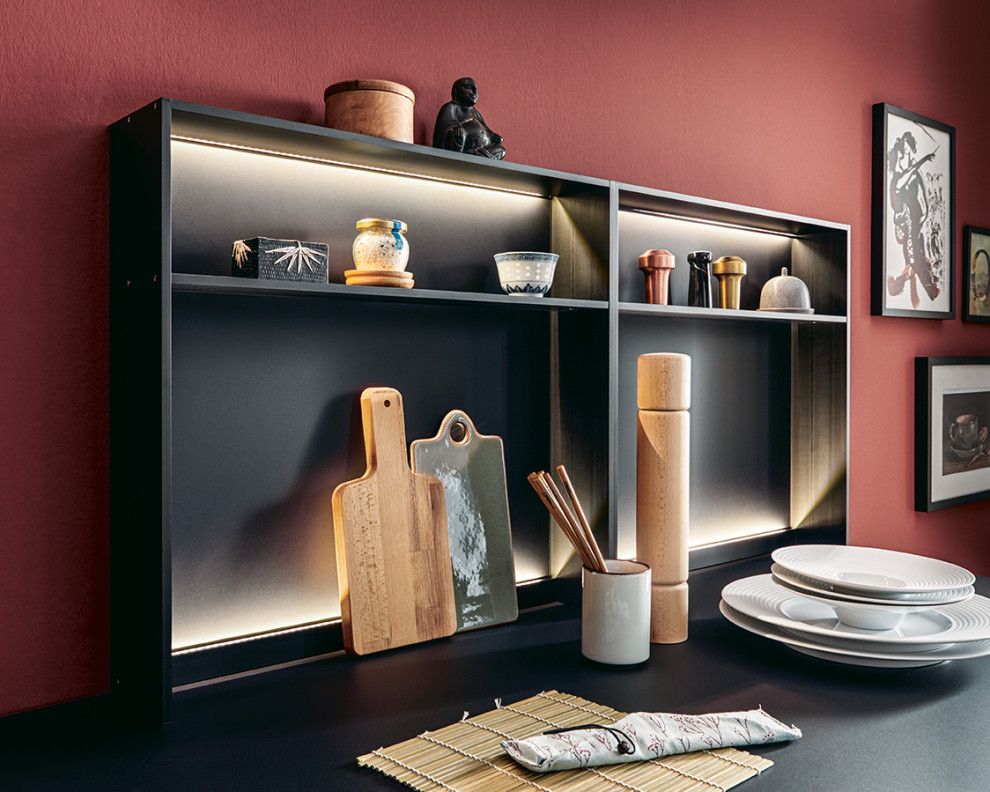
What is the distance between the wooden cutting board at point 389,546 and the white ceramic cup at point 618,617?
0.29 metres

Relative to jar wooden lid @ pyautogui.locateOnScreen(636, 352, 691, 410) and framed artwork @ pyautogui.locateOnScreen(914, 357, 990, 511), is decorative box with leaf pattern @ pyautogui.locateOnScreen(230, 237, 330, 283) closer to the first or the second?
jar wooden lid @ pyautogui.locateOnScreen(636, 352, 691, 410)

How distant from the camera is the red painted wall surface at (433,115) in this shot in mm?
1202

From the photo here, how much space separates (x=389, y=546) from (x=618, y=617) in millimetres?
416

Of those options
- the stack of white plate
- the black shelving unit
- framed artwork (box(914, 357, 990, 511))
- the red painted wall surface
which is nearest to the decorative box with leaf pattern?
the black shelving unit

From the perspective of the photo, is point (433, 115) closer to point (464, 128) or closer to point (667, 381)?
point (464, 128)

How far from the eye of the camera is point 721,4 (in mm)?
2182

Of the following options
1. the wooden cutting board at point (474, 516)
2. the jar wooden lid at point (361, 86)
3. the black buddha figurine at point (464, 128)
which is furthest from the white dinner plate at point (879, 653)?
the jar wooden lid at point (361, 86)

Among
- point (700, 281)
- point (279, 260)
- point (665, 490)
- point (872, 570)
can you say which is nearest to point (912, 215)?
point (700, 281)

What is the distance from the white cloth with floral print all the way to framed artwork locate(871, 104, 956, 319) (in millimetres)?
1897

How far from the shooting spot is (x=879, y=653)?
1.31m

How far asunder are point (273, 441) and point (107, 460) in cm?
27

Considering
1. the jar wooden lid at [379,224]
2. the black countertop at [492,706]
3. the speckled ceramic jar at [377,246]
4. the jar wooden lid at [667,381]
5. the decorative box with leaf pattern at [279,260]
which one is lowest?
the black countertop at [492,706]

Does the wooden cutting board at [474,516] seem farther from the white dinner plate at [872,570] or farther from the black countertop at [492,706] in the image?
the white dinner plate at [872,570]

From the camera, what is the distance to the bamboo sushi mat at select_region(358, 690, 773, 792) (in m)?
0.96
